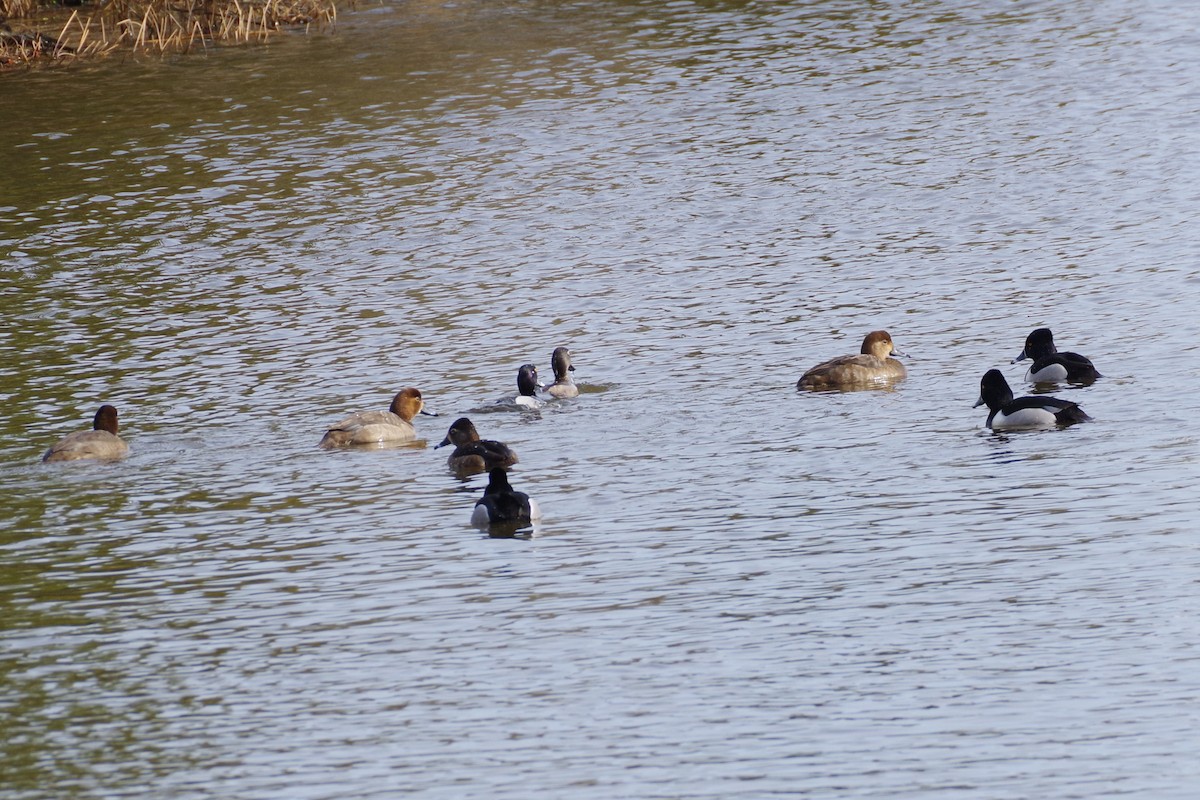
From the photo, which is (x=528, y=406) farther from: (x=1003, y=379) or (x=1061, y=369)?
(x=1061, y=369)

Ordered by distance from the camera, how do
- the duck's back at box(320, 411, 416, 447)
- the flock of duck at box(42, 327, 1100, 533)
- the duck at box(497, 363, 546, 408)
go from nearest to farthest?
the flock of duck at box(42, 327, 1100, 533) → the duck's back at box(320, 411, 416, 447) → the duck at box(497, 363, 546, 408)

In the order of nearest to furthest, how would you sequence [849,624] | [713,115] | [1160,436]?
[849,624]
[1160,436]
[713,115]

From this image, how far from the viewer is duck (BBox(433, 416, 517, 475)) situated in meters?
16.2

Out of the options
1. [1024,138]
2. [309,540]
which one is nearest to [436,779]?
[309,540]

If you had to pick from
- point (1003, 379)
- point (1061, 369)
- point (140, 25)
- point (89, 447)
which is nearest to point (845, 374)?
point (1003, 379)

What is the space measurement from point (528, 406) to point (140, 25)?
87.6ft

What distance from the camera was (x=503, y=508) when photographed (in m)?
14.5

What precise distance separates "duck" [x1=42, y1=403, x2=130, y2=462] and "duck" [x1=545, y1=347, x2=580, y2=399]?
4243 mm

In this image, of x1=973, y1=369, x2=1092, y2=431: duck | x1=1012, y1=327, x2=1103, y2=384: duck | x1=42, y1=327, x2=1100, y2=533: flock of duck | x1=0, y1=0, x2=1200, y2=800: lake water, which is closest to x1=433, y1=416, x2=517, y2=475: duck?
x1=42, y1=327, x2=1100, y2=533: flock of duck

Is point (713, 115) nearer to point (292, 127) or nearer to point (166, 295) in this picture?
point (292, 127)

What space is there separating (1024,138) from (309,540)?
18624 millimetres

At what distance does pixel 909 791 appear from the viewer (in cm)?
966

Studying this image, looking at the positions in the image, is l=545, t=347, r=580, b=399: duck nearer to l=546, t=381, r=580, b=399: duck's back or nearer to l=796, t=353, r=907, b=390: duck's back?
l=546, t=381, r=580, b=399: duck's back

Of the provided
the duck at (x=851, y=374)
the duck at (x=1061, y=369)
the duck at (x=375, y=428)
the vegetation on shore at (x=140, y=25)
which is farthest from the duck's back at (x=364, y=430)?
the vegetation on shore at (x=140, y=25)
